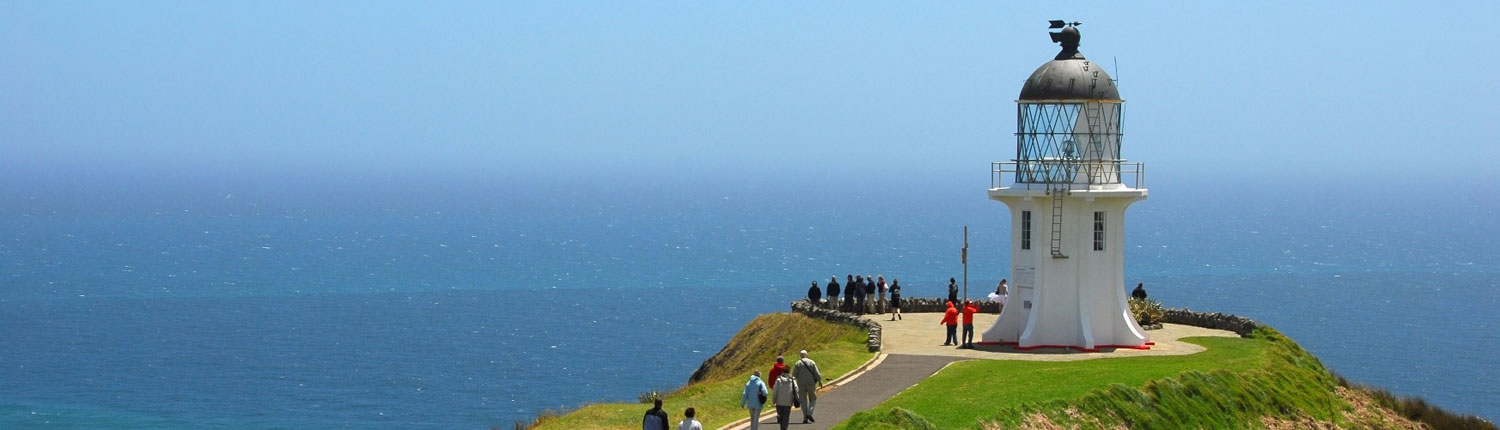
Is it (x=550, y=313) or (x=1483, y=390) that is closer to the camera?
(x=1483, y=390)

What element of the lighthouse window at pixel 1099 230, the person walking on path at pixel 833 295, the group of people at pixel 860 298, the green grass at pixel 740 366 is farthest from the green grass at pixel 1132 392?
the person walking on path at pixel 833 295

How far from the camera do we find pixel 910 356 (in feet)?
121

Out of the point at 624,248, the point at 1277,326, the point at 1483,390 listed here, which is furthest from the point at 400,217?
the point at 1483,390

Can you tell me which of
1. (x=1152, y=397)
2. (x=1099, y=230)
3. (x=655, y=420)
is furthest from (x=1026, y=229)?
(x=655, y=420)

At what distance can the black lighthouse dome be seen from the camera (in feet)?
127

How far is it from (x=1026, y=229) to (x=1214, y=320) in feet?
22.1

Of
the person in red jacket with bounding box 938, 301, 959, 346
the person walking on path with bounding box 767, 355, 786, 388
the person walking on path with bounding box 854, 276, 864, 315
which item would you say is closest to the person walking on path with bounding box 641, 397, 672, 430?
the person walking on path with bounding box 767, 355, 786, 388

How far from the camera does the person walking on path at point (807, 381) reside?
27.3 meters

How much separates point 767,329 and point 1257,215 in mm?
160948

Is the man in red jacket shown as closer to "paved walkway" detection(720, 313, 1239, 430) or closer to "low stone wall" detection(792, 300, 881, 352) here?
"paved walkway" detection(720, 313, 1239, 430)

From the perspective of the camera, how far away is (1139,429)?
101 ft

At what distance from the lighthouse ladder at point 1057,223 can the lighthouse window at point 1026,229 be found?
2.61ft

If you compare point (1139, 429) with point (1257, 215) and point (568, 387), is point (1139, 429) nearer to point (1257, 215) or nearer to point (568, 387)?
point (568, 387)

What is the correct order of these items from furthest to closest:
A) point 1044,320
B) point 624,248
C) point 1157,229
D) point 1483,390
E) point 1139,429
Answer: point 1157,229
point 624,248
point 1483,390
point 1044,320
point 1139,429
